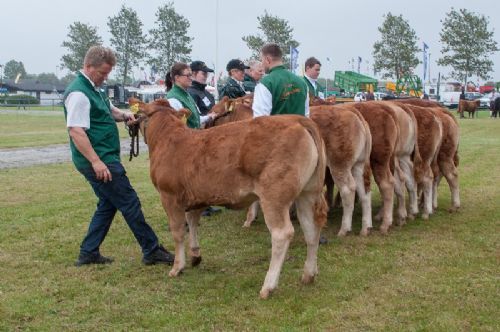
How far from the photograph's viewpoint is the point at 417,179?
872 centimetres

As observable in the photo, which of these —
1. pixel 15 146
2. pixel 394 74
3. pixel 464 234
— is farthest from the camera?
pixel 394 74

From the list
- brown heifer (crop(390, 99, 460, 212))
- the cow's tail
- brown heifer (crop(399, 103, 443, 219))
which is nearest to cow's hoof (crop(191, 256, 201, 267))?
the cow's tail

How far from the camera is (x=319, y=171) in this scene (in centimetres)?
539

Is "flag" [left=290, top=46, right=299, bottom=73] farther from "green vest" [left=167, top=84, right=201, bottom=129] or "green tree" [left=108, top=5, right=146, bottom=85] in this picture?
"green tree" [left=108, top=5, right=146, bottom=85]

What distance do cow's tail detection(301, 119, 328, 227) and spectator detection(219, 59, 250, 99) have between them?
4.32m

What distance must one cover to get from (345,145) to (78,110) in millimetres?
3516

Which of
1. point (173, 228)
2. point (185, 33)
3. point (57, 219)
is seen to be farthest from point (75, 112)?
point (185, 33)

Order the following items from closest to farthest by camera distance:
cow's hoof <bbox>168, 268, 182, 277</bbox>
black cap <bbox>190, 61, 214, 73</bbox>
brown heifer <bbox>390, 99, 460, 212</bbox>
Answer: cow's hoof <bbox>168, 268, 182, 277</bbox> < black cap <bbox>190, 61, 214, 73</bbox> < brown heifer <bbox>390, 99, 460, 212</bbox>

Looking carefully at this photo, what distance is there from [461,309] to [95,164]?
144 inches

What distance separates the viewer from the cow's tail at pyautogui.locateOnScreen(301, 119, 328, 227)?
529cm

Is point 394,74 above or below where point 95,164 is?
above

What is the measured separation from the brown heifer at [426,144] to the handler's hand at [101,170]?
4.77 metres

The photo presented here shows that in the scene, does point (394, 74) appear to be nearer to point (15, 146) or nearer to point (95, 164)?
point (15, 146)

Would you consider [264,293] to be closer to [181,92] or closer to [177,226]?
[177,226]
